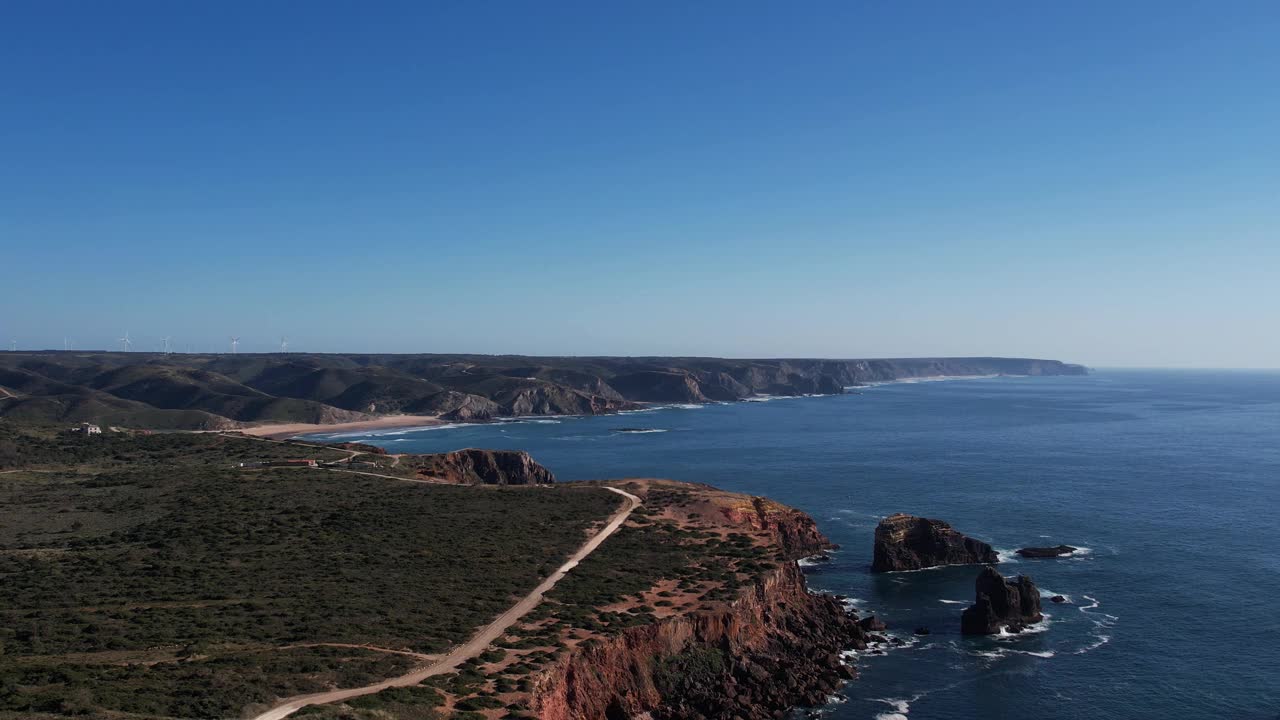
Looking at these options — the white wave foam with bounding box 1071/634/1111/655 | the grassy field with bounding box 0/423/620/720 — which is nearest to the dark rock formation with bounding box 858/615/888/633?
the white wave foam with bounding box 1071/634/1111/655

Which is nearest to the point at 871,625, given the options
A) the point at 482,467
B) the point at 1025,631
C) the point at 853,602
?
the point at 853,602

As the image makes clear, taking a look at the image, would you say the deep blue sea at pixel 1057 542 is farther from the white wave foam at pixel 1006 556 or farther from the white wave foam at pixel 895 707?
the white wave foam at pixel 1006 556

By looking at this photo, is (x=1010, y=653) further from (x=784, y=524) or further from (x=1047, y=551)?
(x=1047, y=551)

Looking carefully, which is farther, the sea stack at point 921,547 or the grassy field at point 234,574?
the sea stack at point 921,547

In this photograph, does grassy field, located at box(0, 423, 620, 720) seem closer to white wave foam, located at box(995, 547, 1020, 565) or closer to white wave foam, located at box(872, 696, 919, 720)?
white wave foam, located at box(872, 696, 919, 720)

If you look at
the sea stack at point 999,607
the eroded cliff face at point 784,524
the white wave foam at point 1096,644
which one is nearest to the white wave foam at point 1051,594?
the sea stack at point 999,607

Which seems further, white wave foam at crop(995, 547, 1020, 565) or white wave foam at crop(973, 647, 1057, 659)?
white wave foam at crop(995, 547, 1020, 565)

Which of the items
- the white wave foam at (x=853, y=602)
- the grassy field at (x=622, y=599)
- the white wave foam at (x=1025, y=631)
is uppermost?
the grassy field at (x=622, y=599)
